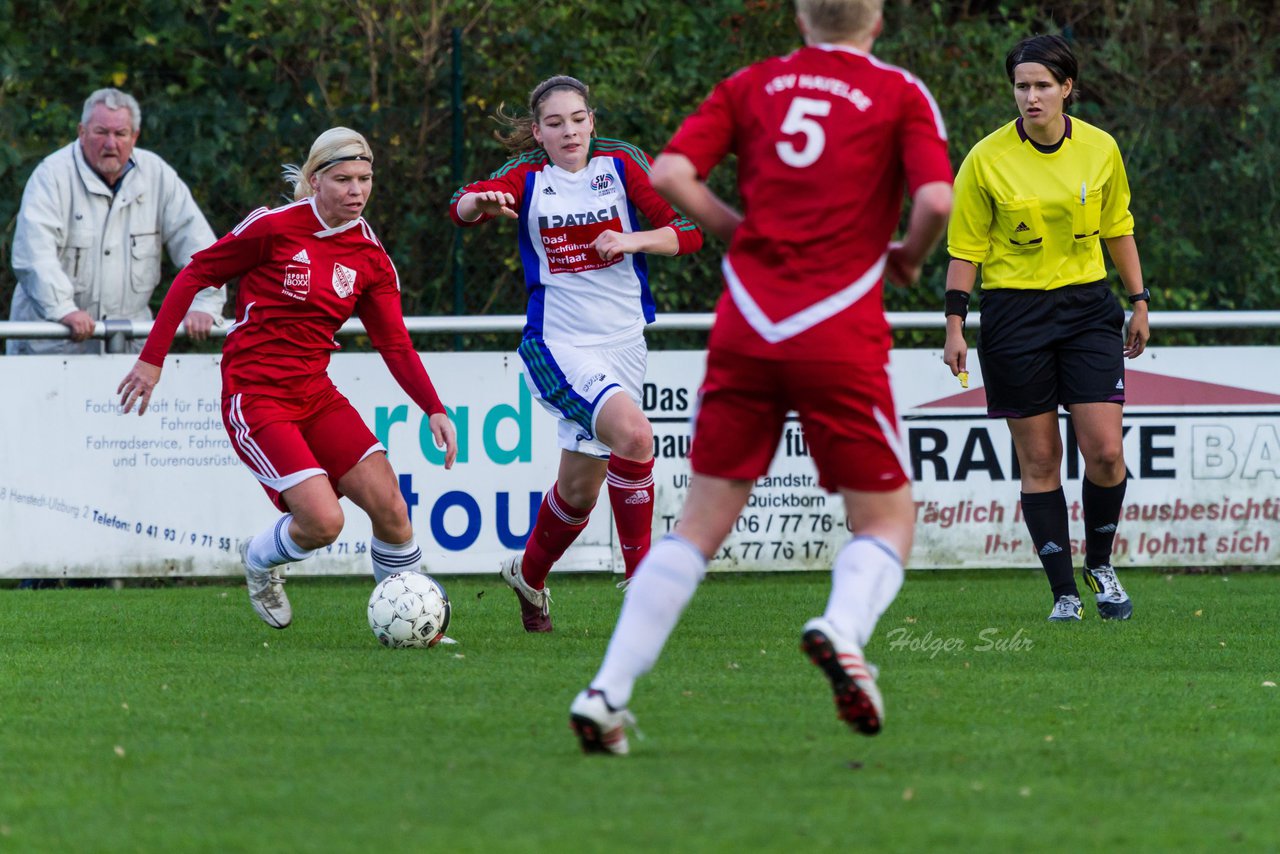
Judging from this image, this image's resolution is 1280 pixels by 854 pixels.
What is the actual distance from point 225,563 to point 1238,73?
24.4 ft

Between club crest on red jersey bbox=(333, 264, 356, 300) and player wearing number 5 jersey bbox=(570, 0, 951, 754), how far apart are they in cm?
289

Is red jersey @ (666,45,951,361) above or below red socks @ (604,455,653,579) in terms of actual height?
above

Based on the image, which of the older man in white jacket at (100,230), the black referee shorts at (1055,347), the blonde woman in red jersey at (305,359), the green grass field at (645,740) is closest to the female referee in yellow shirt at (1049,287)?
the black referee shorts at (1055,347)

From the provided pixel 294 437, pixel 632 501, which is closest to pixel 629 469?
pixel 632 501

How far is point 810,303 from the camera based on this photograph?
422 centimetres

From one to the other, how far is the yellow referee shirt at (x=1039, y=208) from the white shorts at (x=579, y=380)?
4.72 feet

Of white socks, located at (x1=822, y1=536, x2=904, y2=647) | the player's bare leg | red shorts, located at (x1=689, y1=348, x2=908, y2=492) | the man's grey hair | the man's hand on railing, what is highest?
the man's grey hair

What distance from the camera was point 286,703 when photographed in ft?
17.4

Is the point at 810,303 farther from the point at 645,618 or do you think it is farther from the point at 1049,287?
the point at 1049,287

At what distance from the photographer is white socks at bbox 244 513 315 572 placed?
271 inches

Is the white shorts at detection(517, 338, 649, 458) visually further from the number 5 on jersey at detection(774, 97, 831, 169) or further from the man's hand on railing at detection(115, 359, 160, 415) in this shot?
the number 5 on jersey at detection(774, 97, 831, 169)

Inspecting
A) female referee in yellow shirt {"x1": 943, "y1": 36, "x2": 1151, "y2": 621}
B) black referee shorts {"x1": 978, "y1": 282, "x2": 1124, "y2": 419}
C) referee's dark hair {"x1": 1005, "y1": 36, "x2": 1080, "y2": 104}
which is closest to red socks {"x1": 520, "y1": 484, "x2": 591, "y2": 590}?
female referee in yellow shirt {"x1": 943, "y1": 36, "x2": 1151, "y2": 621}

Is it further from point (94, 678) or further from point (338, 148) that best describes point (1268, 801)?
point (338, 148)

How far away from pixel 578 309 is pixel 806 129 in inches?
119
